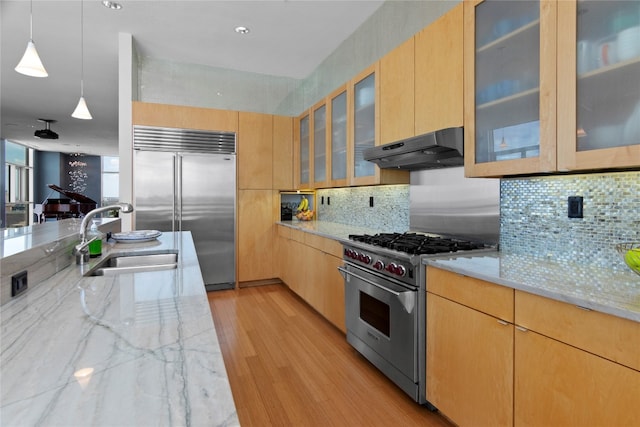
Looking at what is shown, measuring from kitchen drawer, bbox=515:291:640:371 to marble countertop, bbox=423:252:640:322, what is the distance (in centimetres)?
4


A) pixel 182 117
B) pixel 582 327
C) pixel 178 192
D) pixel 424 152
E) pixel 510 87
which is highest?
pixel 182 117

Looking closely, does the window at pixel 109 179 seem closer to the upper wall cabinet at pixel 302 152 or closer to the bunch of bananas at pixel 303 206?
the bunch of bananas at pixel 303 206

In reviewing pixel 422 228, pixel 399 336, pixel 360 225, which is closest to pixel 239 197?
pixel 360 225

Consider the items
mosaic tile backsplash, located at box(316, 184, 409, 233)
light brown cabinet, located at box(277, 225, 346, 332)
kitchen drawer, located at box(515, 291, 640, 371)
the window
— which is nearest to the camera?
kitchen drawer, located at box(515, 291, 640, 371)

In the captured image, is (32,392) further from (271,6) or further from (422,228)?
(271,6)

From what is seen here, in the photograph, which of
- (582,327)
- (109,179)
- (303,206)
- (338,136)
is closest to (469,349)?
(582,327)

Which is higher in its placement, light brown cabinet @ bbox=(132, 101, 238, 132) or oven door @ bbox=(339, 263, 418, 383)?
light brown cabinet @ bbox=(132, 101, 238, 132)

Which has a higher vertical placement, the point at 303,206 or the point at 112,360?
the point at 303,206

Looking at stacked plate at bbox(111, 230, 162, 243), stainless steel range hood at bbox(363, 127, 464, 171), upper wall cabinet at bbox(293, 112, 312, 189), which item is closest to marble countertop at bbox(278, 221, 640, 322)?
stainless steel range hood at bbox(363, 127, 464, 171)

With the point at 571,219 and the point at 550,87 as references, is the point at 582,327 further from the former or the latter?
the point at 550,87

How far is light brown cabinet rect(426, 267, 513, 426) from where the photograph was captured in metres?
1.42

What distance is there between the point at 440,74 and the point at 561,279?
139 centimetres

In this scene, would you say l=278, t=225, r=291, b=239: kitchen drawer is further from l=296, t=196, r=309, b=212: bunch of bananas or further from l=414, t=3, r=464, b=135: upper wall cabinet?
l=414, t=3, r=464, b=135: upper wall cabinet

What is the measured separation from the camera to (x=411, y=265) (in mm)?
1891
